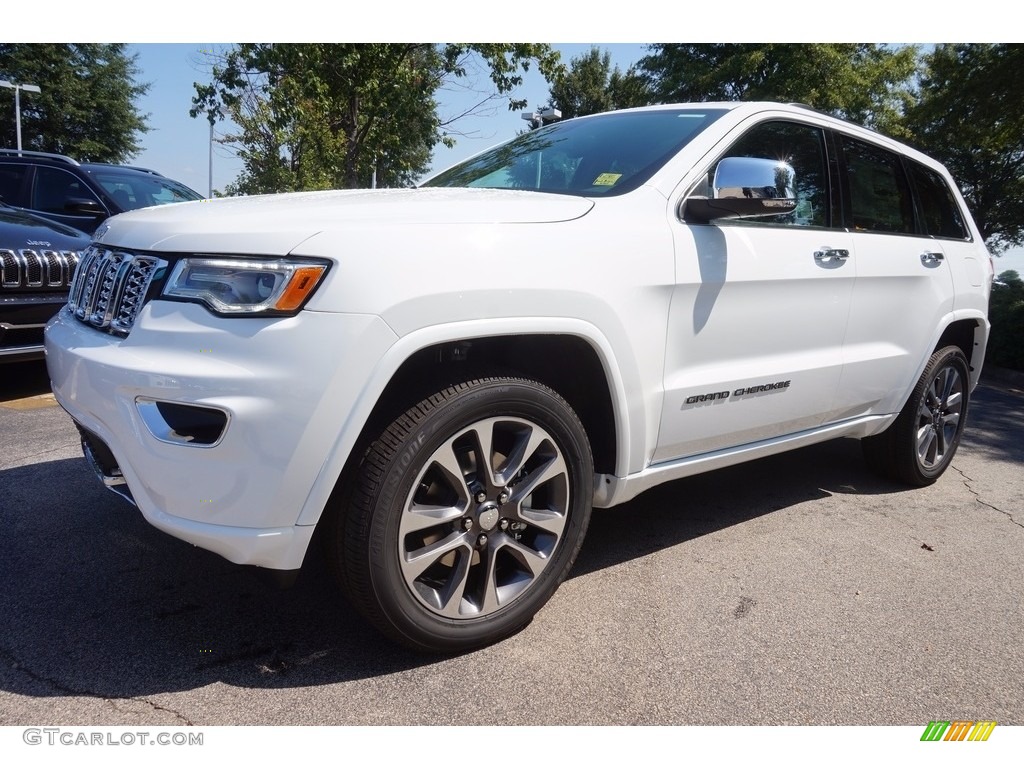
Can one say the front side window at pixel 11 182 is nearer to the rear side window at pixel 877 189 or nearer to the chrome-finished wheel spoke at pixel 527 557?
the chrome-finished wheel spoke at pixel 527 557

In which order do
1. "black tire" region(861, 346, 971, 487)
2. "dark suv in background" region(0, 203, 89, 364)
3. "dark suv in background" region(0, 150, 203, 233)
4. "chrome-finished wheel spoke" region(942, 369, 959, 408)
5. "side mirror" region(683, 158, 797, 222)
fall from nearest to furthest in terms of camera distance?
"side mirror" region(683, 158, 797, 222), "black tire" region(861, 346, 971, 487), "chrome-finished wheel spoke" region(942, 369, 959, 408), "dark suv in background" region(0, 203, 89, 364), "dark suv in background" region(0, 150, 203, 233)

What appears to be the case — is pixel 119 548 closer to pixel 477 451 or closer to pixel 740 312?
pixel 477 451

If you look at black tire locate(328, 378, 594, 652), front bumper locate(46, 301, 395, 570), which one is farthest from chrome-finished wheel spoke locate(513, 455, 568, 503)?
front bumper locate(46, 301, 395, 570)

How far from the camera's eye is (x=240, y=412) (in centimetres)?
183

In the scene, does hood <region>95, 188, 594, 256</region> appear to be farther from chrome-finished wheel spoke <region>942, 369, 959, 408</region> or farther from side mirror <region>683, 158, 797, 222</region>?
chrome-finished wheel spoke <region>942, 369, 959, 408</region>

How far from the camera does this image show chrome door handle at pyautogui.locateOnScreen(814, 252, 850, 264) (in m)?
3.11

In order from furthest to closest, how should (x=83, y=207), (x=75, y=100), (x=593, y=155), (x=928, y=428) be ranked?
(x=75, y=100), (x=83, y=207), (x=928, y=428), (x=593, y=155)

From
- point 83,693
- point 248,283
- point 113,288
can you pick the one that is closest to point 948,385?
point 248,283

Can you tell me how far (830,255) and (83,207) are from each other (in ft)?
20.4

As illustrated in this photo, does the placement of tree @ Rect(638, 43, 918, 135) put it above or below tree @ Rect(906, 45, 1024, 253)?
above

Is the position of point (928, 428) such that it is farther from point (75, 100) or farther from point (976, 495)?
point (75, 100)

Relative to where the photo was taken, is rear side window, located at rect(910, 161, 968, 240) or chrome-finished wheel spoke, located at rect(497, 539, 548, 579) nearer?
chrome-finished wheel spoke, located at rect(497, 539, 548, 579)

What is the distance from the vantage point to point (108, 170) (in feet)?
25.4

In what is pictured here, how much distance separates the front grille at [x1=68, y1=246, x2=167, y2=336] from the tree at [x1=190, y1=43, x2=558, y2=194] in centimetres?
782
